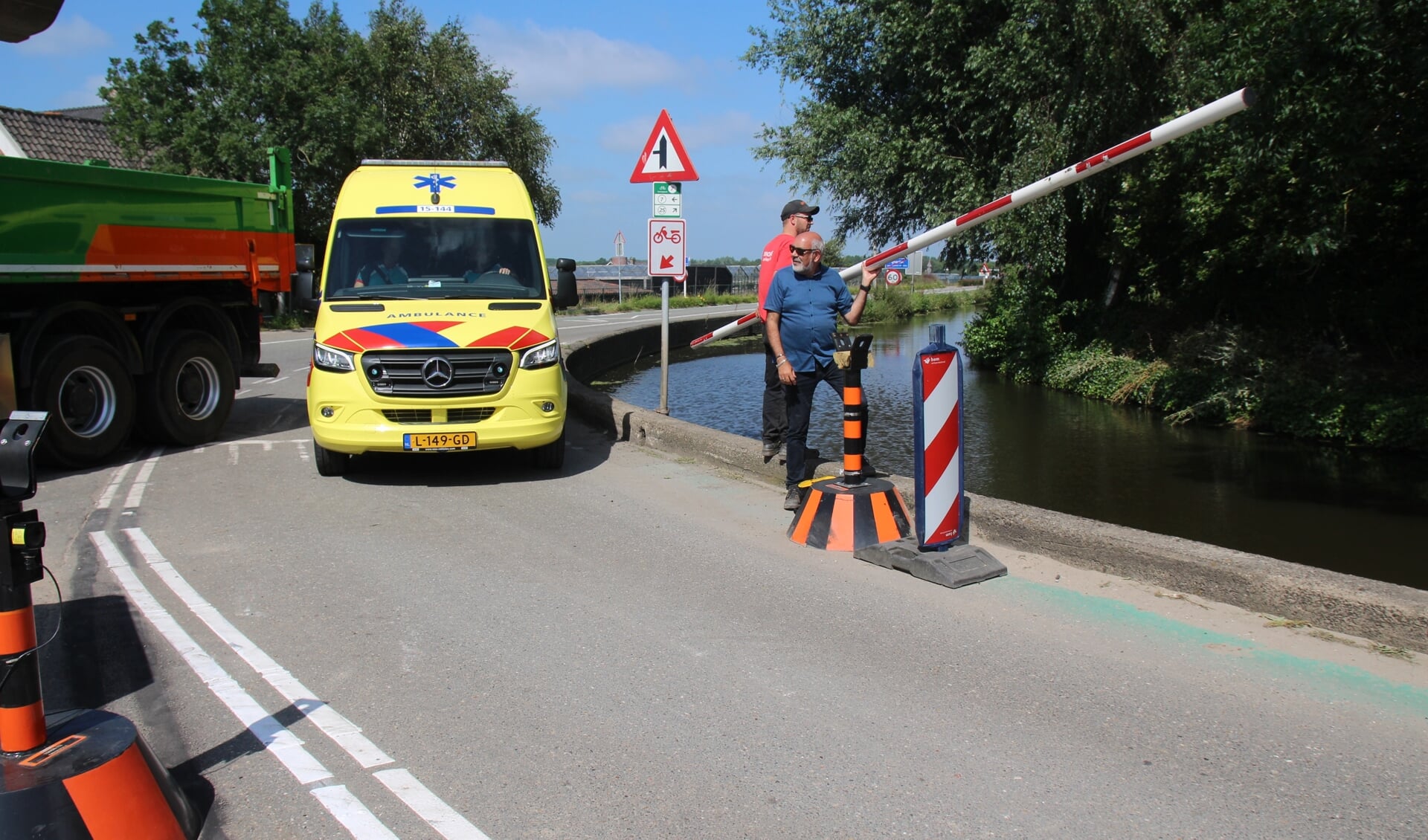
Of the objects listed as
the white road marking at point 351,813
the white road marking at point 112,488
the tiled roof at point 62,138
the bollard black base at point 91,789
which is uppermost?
the tiled roof at point 62,138

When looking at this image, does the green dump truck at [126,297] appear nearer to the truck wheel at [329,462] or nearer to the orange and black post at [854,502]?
the truck wheel at [329,462]

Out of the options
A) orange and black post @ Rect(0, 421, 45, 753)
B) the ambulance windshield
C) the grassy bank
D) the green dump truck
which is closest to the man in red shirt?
the ambulance windshield

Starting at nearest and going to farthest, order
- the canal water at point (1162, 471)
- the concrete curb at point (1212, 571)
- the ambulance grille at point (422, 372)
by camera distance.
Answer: the concrete curb at point (1212, 571)
the ambulance grille at point (422, 372)
the canal water at point (1162, 471)

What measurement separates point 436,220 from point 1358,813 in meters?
8.10

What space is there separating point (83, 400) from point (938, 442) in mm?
7428

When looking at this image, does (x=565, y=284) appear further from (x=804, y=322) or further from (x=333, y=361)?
(x=804, y=322)

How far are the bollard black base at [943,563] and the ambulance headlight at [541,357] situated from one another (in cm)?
346

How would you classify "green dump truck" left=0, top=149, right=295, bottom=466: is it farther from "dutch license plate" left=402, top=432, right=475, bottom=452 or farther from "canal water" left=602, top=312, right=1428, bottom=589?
"canal water" left=602, top=312, right=1428, bottom=589

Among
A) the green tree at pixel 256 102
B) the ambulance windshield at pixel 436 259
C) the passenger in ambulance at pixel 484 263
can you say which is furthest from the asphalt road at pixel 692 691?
the green tree at pixel 256 102

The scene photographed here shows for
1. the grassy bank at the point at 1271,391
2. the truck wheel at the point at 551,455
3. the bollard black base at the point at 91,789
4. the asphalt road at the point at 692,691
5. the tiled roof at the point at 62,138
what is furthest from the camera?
the tiled roof at the point at 62,138

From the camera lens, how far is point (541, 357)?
8641mm

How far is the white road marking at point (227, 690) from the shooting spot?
3.84 m

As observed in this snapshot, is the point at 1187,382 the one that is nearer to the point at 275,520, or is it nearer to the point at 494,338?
the point at 494,338

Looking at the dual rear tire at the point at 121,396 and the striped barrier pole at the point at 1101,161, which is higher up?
the striped barrier pole at the point at 1101,161
